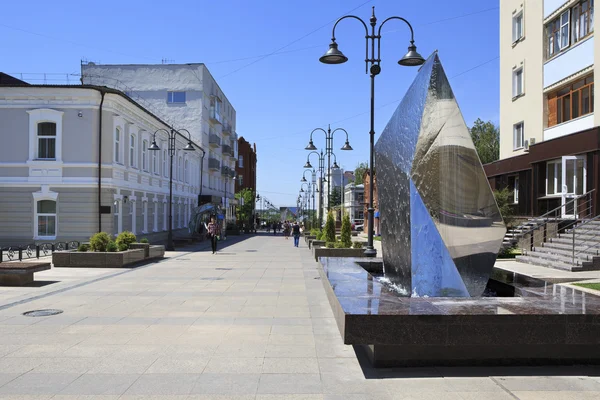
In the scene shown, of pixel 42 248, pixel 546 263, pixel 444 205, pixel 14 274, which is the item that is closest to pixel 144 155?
pixel 42 248

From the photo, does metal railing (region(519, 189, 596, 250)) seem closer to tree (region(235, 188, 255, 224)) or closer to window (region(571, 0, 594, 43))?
window (region(571, 0, 594, 43))

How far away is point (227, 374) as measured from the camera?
249 inches

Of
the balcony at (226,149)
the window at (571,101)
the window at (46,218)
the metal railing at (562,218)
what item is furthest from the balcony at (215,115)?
the metal railing at (562,218)

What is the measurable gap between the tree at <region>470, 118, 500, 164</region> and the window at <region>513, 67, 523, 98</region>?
3762 cm

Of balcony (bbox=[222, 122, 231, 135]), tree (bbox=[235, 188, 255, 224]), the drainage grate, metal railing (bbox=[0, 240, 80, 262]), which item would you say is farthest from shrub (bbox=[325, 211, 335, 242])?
tree (bbox=[235, 188, 255, 224])

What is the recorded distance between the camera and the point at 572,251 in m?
19.0

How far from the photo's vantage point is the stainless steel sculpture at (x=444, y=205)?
8008 millimetres

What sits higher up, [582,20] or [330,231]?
[582,20]

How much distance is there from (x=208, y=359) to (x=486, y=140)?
70070 millimetres

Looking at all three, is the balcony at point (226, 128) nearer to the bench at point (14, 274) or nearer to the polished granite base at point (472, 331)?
the bench at point (14, 274)

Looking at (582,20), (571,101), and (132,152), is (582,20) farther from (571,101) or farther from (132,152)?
(132,152)

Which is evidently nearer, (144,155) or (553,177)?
(553,177)

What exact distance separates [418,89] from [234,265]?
46.3 feet

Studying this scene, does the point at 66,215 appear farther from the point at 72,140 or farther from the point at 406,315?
the point at 406,315
